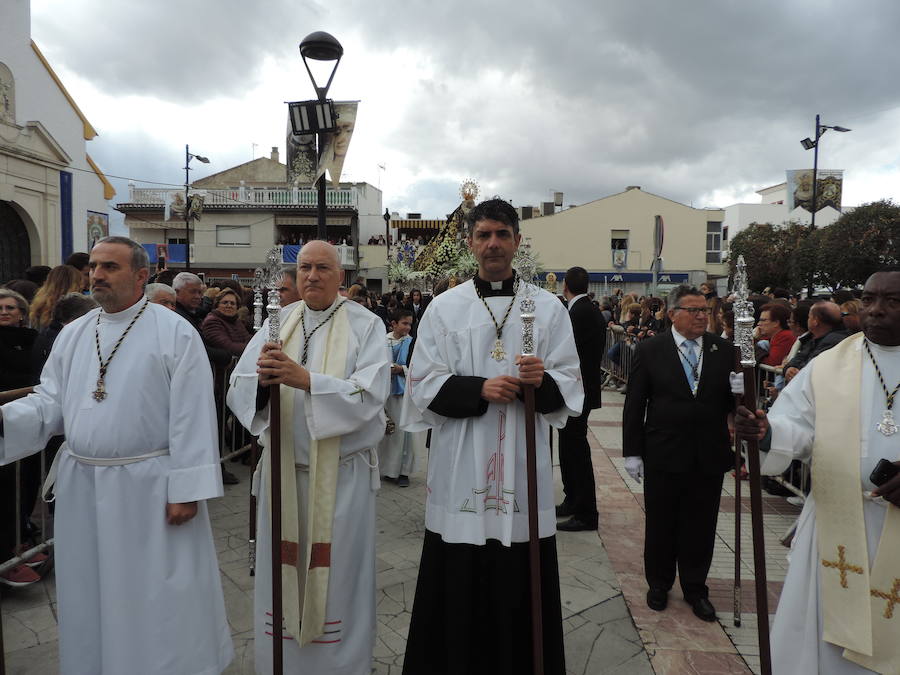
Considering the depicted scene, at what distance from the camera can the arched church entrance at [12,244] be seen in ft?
54.5

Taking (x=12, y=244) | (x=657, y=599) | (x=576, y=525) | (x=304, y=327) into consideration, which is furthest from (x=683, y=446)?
(x=12, y=244)

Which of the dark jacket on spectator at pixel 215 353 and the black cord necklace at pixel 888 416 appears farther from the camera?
the dark jacket on spectator at pixel 215 353

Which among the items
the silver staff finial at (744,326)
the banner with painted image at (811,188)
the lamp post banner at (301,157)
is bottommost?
the silver staff finial at (744,326)

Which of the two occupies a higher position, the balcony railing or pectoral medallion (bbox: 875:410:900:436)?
the balcony railing

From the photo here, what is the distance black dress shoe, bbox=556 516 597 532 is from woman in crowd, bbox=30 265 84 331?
14.9ft

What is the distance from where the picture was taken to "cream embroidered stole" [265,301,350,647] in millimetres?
2824

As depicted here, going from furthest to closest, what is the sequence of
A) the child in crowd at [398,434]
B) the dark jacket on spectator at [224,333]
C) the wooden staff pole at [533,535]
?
the child in crowd at [398,434] → the dark jacket on spectator at [224,333] → the wooden staff pole at [533,535]

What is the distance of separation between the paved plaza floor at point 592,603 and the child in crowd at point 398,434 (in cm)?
65

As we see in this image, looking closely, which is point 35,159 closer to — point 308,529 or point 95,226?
point 95,226

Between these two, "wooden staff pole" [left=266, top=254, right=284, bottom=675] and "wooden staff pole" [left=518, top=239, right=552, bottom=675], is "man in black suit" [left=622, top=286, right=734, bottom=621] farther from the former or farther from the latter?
"wooden staff pole" [left=266, top=254, right=284, bottom=675]

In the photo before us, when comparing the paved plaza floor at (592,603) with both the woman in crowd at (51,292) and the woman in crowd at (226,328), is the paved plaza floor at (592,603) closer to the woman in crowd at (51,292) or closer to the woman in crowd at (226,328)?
the woman in crowd at (226,328)

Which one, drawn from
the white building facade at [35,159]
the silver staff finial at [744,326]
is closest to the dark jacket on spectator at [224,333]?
the silver staff finial at [744,326]

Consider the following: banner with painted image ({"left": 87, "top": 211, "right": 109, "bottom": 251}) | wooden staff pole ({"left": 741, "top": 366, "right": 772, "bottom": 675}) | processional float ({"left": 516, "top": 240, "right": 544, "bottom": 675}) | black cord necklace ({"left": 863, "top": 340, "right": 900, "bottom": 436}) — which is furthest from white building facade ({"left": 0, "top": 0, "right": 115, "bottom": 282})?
black cord necklace ({"left": 863, "top": 340, "right": 900, "bottom": 436})

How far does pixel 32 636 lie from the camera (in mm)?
3301
